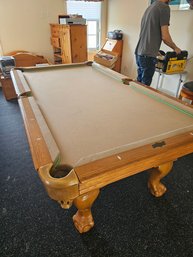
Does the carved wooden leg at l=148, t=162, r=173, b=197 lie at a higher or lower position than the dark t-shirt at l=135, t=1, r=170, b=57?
lower

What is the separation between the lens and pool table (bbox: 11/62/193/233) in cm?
74

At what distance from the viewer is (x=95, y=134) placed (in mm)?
998

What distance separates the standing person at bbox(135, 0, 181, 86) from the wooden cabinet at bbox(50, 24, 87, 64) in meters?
1.26

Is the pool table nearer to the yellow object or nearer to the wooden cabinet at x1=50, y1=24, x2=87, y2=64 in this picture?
the yellow object

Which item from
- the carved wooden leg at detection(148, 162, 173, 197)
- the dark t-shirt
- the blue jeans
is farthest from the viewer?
the blue jeans

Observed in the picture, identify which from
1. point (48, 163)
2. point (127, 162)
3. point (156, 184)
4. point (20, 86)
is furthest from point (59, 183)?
point (20, 86)

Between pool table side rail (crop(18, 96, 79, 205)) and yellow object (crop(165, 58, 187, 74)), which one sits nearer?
pool table side rail (crop(18, 96, 79, 205))

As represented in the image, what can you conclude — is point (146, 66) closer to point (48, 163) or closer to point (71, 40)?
point (71, 40)

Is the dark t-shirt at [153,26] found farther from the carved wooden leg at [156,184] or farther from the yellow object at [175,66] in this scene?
the carved wooden leg at [156,184]

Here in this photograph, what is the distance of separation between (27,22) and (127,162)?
392 centimetres

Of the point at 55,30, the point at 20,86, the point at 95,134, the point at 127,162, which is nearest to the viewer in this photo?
the point at 127,162

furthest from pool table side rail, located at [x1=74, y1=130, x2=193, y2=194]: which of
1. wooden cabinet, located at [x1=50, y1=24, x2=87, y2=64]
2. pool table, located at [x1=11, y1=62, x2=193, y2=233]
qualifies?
wooden cabinet, located at [x1=50, y1=24, x2=87, y2=64]

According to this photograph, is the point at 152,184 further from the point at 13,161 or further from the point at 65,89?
the point at 13,161

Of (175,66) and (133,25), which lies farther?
(133,25)
